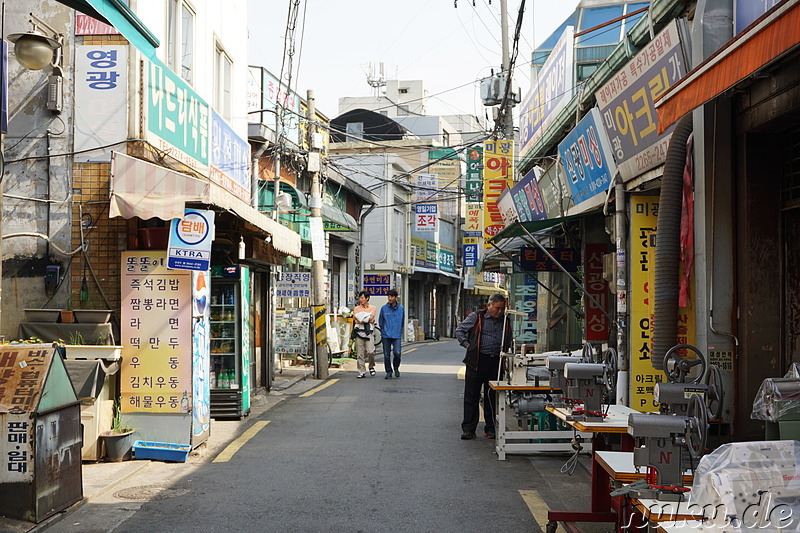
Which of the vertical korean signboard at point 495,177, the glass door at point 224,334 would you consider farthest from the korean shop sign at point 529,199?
the glass door at point 224,334

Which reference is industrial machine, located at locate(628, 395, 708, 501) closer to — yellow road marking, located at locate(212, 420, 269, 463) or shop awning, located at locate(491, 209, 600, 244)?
yellow road marking, located at locate(212, 420, 269, 463)

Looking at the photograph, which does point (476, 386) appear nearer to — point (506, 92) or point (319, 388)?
point (319, 388)

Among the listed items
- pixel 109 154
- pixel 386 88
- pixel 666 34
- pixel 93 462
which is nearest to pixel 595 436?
pixel 666 34

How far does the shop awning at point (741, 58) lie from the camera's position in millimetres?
3928

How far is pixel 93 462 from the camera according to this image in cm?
895

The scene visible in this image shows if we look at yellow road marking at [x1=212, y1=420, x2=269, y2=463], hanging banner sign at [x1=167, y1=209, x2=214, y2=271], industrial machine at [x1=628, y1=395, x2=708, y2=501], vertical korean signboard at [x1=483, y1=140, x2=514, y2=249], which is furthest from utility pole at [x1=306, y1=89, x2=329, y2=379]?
industrial machine at [x1=628, y1=395, x2=708, y2=501]

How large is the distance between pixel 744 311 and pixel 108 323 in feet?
22.6

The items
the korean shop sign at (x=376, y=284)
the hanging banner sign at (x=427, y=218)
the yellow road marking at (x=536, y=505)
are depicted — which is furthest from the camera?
the hanging banner sign at (x=427, y=218)

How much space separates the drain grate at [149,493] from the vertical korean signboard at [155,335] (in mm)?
1781

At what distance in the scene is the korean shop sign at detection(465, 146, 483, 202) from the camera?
2458 centimetres

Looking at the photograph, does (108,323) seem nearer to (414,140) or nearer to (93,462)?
(93,462)

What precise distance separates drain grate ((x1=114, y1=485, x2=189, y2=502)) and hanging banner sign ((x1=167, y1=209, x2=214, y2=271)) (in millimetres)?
2565

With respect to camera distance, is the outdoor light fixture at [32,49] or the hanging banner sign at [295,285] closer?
the outdoor light fixture at [32,49]

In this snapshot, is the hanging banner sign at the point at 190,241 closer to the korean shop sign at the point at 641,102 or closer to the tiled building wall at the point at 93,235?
the tiled building wall at the point at 93,235
